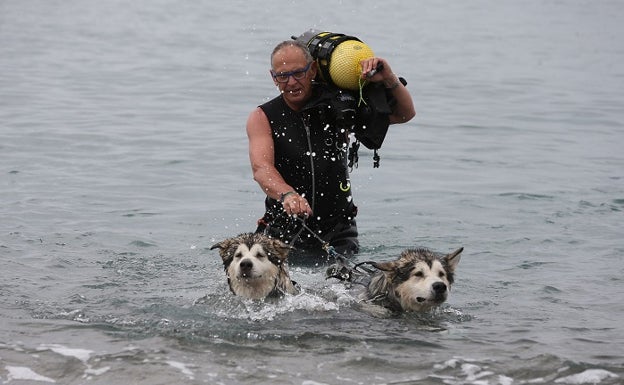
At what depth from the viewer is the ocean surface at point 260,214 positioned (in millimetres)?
7926

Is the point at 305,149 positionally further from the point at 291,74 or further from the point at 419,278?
the point at 419,278

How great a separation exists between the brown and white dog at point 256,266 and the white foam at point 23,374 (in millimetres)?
1961

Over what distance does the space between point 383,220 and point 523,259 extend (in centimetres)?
248

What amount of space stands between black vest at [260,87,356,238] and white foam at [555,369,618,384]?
10.9 feet

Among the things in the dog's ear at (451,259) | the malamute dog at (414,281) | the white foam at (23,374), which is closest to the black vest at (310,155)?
the malamute dog at (414,281)

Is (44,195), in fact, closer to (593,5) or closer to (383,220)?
(383,220)

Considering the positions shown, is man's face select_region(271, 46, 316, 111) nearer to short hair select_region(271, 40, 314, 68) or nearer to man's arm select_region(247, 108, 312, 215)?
short hair select_region(271, 40, 314, 68)

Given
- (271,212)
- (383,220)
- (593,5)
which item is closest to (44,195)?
(383,220)

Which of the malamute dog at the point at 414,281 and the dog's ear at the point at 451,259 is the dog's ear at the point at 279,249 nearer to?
the malamute dog at the point at 414,281

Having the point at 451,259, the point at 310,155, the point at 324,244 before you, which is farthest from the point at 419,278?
the point at 310,155

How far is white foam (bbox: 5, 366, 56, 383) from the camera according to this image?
7.36m

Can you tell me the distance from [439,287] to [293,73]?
2417 mm

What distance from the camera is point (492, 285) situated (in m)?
10.9

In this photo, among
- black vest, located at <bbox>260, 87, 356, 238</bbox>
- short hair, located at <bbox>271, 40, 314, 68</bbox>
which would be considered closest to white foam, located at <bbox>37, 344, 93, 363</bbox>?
black vest, located at <bbox>260, 87, 356, 238</bbox>
